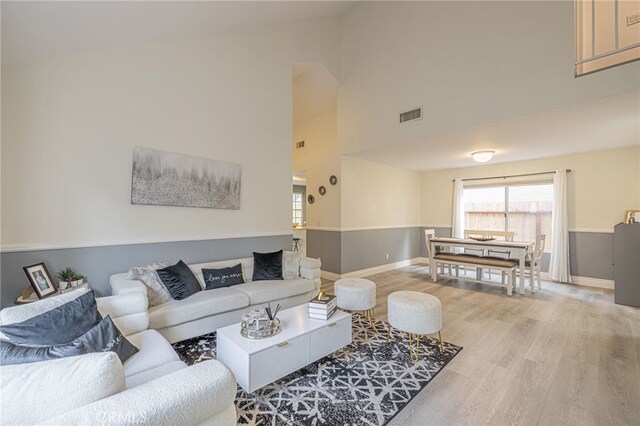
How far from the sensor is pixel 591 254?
5.11 metres

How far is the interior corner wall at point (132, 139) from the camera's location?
100 inches

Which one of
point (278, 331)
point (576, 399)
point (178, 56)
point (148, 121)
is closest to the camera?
point (576, 399)

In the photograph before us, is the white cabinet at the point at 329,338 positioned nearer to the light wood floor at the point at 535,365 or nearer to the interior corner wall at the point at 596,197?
the light wood floor at the point at 535,365

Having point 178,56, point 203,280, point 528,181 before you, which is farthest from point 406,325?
point 528,181

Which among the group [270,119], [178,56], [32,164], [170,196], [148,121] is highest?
[178,56]

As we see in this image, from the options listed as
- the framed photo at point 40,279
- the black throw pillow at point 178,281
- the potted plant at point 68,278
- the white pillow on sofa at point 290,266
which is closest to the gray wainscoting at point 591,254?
the white pillow on sofa at point 290,266

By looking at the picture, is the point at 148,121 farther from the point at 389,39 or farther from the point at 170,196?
the point at 389,39

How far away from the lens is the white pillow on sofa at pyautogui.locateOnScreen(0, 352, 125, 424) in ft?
2.91

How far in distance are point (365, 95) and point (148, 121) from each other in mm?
3557

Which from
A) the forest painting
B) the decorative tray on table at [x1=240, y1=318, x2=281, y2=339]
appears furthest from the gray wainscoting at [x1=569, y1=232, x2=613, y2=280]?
the forest painting

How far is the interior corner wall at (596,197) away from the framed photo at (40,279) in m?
7.65

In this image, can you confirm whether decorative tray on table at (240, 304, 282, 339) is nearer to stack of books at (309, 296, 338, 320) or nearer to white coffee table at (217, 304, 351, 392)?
white coffee table at (217, 304, 351, 392)

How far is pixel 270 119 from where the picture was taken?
4.34m

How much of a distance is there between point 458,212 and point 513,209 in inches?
43.1
